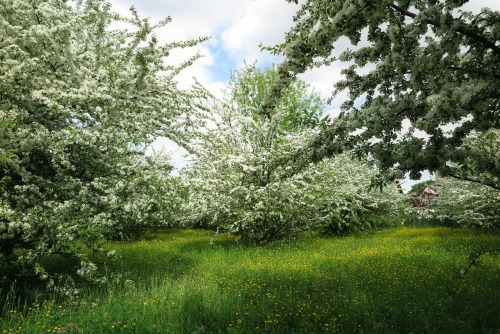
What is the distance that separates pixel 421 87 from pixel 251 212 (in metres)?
9.06

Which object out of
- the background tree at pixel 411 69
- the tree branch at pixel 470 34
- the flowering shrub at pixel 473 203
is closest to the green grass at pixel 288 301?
the background tree at pixel 411 69

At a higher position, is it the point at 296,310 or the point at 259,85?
the point at 259,85

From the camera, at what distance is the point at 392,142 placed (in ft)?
14.1

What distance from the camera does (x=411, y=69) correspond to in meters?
3.56

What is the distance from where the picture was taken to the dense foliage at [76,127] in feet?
19.5

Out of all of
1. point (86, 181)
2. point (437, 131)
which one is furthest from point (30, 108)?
point (437, 131)

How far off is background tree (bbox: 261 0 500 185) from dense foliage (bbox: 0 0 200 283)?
435 cm

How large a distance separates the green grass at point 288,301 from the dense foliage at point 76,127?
89 cm

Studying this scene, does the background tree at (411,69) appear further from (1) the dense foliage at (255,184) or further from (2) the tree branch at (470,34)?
(1) the dense foliage at (255,184)

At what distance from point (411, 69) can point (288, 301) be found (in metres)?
4.24

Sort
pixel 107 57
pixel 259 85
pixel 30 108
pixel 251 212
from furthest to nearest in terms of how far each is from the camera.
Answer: pixel 259 85, pixel 251 212, pixel 107 57, pixel 30 108

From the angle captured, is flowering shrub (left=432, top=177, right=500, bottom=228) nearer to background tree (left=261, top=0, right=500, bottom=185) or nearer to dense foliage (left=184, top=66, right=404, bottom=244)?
dense foliage (left=184, top=66, right=404, bottom=244)

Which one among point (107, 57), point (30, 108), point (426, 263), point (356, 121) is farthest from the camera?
point (426, 263)

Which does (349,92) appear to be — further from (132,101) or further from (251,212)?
(251,212)
